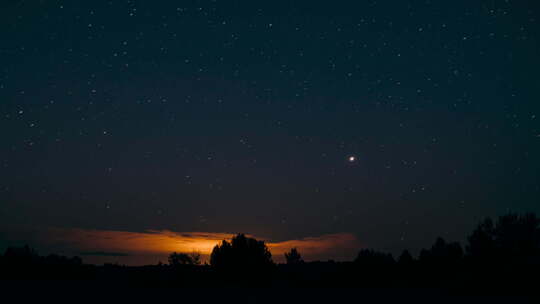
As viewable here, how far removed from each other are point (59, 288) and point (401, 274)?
30204 mm

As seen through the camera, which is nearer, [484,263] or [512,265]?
[512,265]

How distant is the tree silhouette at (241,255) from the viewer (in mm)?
39469

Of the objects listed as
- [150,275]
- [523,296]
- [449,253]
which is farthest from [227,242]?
[449,253]

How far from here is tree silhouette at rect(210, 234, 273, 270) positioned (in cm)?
3947

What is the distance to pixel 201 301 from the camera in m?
28.2

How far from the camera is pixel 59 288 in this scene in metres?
31.8

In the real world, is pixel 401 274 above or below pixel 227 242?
below

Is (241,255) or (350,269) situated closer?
(241,255)

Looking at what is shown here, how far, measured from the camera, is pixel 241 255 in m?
39.8

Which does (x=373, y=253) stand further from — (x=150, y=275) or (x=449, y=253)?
(x=150, y=275)

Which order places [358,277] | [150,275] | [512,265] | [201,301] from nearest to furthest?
[201,301]
[512,265]
[150,275]
[358,277]

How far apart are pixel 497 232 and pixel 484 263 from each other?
39.4 ft

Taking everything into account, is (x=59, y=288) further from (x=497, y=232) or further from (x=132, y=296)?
(x=497, y=232)

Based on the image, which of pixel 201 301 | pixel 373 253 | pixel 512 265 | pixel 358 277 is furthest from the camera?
pixel 373 253
